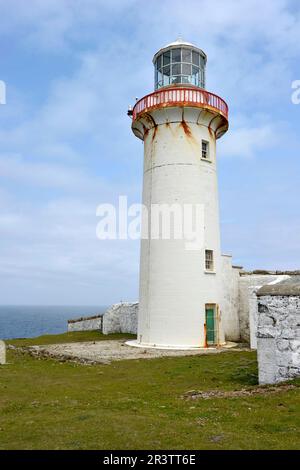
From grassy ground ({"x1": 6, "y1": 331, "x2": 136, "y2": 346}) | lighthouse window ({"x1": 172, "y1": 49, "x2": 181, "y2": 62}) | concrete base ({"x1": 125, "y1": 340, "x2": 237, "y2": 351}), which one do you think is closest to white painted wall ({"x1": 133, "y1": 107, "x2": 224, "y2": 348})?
concrete base ({"x1": 125, "y1": 340, "x2": 237, "y2": 351})

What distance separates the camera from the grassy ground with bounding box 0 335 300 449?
6973mm

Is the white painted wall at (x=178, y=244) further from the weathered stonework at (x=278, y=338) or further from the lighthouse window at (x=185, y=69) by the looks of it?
the weathered stonework at (x=278, y=338)

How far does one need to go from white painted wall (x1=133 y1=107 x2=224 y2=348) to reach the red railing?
444mm

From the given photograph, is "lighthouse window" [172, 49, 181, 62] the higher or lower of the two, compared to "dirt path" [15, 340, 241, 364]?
higher

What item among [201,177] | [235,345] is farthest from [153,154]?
[235,345]

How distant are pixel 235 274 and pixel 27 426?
1904cm

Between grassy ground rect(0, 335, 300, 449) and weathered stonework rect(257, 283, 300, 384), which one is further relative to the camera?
weathered stonework rect(257, 283, 300, 384)

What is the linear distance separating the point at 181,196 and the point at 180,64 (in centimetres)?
767

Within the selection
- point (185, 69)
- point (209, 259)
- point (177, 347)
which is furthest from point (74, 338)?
point (185, 69)

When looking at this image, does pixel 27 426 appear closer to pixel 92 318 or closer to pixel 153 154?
pixel 153 154

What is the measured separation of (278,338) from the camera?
446 inches

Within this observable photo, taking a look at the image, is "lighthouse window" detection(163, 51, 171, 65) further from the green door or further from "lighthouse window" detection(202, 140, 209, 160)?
the green door

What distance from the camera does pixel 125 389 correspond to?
11891mm

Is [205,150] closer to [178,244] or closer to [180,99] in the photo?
[180,99]
